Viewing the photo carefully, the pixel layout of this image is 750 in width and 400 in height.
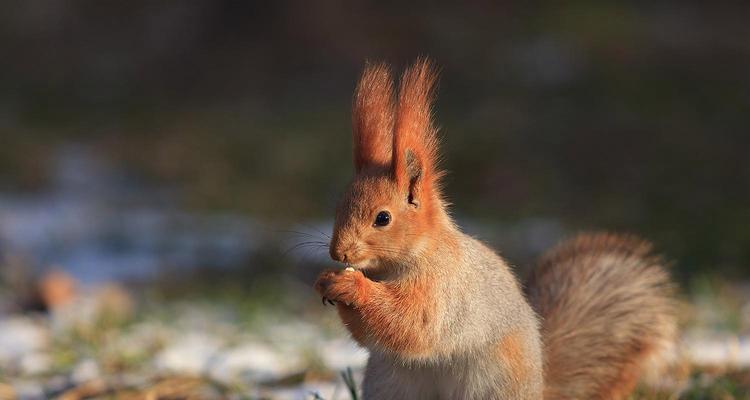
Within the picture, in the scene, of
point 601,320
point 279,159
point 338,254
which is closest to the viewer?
point 338,254

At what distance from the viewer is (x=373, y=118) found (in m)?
1.98

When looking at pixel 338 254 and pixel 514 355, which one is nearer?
pixel 338 254

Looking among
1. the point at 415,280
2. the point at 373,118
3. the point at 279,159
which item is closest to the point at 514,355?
the point at 415,280

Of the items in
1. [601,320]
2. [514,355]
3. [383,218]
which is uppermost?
[601,320]

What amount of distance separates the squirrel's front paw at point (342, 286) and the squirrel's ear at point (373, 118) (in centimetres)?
22

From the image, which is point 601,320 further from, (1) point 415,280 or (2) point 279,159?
(2) point 279,159

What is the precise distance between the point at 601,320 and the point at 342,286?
72 cm

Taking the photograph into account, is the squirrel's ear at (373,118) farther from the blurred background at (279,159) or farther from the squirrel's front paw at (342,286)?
the blurred background at (279,159)

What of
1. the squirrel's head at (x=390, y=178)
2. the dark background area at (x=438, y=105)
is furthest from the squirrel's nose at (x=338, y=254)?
the dark background area at (x=438, y=105)

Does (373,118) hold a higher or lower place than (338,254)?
higher

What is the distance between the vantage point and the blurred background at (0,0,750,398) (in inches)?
138

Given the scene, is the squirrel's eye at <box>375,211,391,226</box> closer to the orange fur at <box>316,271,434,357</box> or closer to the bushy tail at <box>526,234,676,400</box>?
the orange fur at <box>316,271,434,357</box>

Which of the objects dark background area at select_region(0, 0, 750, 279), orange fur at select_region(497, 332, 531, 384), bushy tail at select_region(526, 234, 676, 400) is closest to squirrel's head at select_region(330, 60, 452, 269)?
orange fur at select_region(497, 332, 531, 384)

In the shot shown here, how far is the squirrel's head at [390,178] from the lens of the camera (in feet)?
6.30
